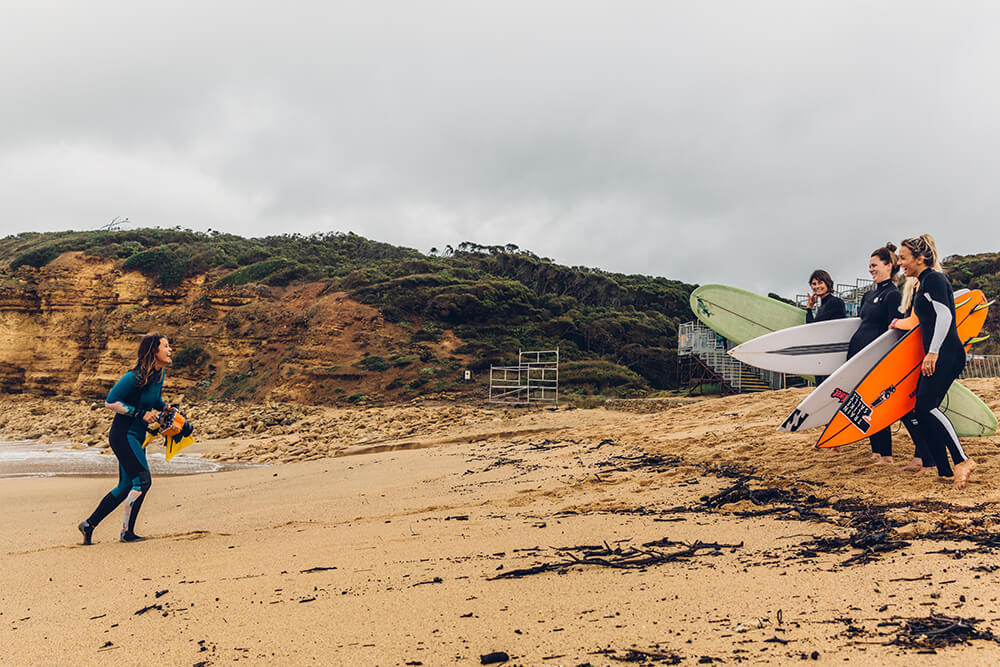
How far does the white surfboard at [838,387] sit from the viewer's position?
4332mm

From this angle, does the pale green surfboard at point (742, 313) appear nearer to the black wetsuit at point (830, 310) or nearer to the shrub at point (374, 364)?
the black wetsuit at point (830, 310)

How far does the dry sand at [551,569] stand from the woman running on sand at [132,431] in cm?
24

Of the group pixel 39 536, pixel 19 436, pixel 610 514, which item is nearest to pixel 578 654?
pixel 610 514

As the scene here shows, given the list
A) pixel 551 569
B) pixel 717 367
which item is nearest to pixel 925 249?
pixel 551 569

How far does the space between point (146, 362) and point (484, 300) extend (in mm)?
Result: 21290

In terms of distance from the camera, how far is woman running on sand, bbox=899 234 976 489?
3832 mm

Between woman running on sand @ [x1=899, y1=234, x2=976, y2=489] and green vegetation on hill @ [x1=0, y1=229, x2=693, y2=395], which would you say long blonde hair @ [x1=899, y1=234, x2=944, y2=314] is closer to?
woman running on sand @ [x1=899, y1=234, x2=976, y2=489]

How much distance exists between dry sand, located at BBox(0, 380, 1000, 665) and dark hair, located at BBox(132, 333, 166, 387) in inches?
47.6

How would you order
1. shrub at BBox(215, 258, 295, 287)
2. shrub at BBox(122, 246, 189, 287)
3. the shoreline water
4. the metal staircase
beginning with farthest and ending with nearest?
1. shrub at BBox(122, 246, 189, 287)
2. shrub at BBox(215, 258, 295, 287)
3. the metal staircase
4. the shoreline water

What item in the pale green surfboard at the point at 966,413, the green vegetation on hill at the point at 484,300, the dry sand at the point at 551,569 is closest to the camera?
the dry sand at the point at 551,569

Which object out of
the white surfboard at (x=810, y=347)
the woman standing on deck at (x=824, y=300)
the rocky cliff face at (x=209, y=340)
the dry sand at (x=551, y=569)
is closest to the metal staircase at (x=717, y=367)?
the rocky cliff face at (x=209, y=340)

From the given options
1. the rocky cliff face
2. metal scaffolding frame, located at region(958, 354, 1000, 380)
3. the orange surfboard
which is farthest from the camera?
the rocky cliff face

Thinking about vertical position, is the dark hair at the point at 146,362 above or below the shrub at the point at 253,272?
below

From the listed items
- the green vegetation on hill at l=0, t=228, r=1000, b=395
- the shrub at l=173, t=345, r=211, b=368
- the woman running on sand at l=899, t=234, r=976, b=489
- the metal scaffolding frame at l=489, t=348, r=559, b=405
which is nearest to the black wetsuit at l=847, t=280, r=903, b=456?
the woman running on sand at l=899, t=234, r=976, b=489
